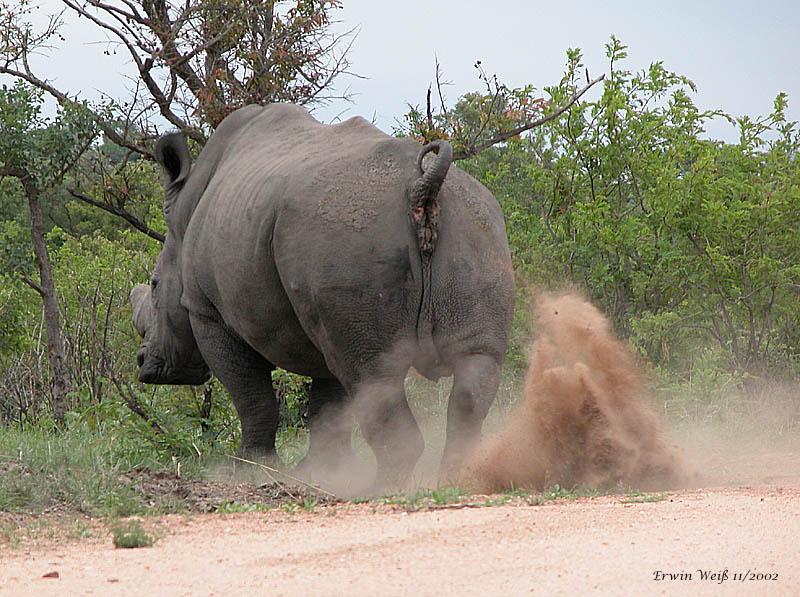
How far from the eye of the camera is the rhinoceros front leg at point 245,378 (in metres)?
8.65

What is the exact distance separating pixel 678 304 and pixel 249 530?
21.7ft

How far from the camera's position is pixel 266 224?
7.25 meters

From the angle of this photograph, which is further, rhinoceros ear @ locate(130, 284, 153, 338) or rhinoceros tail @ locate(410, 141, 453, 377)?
rhinoceros ear @ locate(130, 284, 153, 338)

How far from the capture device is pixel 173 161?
9.32 meters

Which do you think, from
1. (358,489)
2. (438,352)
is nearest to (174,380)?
(358,489)

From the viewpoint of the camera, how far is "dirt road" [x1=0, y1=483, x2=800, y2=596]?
162 inches

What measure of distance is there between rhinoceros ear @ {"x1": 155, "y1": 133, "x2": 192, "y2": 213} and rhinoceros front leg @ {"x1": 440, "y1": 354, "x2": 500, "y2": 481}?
321 cm

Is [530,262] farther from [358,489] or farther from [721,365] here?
[358,489]

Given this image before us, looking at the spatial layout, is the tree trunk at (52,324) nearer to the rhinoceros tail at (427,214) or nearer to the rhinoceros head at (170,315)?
the rhinoceros head at (170,315)

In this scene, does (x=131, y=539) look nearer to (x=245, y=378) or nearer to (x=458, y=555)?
(x=458, y=555)

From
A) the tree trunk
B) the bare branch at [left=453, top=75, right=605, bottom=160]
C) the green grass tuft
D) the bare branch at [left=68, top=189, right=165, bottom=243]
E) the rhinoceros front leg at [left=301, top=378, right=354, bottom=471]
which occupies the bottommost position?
the green grass tuft

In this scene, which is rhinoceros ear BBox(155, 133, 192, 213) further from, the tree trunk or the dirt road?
the dirt road

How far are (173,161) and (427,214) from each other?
10.4ft

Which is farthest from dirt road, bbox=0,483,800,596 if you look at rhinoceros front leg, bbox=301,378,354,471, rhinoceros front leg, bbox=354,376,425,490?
rhinoceros front leg, bbox=301,378,354,471
